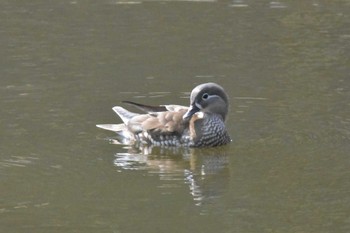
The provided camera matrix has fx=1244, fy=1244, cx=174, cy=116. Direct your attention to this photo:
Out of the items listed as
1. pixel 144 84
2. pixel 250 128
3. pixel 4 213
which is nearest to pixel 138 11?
pixel 144 84

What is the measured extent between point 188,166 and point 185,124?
105cm

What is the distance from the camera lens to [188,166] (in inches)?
496

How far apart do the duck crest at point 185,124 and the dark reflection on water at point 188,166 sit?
0.11 meters

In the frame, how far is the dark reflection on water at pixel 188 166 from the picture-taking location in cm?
1155

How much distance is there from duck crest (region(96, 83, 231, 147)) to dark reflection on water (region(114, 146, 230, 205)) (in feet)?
0.36

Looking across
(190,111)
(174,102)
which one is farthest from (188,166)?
(174,102)

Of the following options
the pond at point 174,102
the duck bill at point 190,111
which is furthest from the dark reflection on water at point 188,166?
the duck bill at point 190,111

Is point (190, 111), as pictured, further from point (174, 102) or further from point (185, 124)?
point (174, 102)

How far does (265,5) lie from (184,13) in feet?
4.66

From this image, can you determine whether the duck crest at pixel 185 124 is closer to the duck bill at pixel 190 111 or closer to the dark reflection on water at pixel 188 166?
the duck bill at pixel 190 111

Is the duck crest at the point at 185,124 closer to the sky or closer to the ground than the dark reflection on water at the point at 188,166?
closer to the sky

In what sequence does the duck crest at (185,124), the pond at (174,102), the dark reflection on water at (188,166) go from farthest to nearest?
the duck crest at (185,124), the dark reflection on water at (188,166), the pond at (174,102)

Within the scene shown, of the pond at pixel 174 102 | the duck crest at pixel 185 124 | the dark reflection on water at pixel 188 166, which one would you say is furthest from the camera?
the duck crest at pixel 185 124

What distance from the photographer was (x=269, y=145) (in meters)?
13.0
